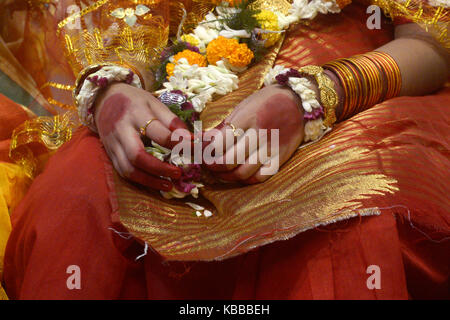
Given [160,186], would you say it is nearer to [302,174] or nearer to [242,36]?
[302,174]

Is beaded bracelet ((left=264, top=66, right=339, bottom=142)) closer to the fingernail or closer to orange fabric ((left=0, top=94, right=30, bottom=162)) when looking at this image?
the fingernail

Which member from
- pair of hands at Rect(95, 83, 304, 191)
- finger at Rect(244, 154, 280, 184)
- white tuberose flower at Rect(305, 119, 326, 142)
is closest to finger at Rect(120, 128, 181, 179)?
pair of hands at Rect(95, 83, 304, 191)

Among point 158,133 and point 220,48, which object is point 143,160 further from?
point 220,48

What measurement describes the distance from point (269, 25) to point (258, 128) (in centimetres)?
33

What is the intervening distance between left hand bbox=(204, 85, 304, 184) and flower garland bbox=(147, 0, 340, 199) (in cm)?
3

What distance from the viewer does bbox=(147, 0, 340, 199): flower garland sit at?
2.77 feet

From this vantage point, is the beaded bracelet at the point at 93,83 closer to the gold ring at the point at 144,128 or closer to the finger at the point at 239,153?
the gold ring at the point at 144,128

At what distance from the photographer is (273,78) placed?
0.85 metres

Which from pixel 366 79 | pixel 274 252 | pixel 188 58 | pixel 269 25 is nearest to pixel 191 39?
pixel 188 58

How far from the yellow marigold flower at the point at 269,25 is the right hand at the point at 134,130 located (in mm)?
312

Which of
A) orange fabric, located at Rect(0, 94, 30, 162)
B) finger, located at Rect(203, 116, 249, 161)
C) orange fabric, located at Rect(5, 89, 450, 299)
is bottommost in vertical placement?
orange fabric, located at Rect(5, 89, 450, 299)
